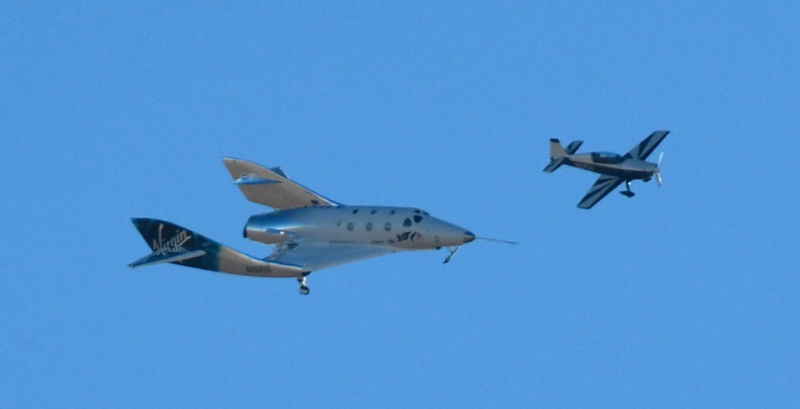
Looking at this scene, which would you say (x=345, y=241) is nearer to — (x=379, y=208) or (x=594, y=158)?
(x=379, y=208)

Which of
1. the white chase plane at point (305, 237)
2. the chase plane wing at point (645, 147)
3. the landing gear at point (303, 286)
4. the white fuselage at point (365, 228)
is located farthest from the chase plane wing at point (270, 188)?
the chase plane wing at point (645, 147)

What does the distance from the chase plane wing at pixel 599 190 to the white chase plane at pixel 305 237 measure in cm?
1506

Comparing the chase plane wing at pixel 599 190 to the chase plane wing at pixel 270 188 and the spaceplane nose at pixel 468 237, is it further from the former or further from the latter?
the chase plane wing at pixel 270 188

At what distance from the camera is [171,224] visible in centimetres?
6203

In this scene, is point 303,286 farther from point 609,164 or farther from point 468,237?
point 609,164

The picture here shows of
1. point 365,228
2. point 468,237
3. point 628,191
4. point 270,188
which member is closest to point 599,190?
point 628,191

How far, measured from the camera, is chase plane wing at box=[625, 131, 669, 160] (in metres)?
78.5

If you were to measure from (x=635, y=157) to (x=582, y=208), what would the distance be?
207 inches

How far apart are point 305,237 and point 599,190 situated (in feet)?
64.4

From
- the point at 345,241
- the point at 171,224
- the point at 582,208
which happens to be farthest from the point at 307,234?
the point at 582,208

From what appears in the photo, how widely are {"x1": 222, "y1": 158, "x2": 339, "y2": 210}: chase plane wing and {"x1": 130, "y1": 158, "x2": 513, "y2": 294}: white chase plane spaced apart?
2.0 inches

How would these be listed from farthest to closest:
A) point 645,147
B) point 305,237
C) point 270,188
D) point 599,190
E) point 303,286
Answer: point 645,147
point 599,190
point 270,188
point 305,237
point 303,286

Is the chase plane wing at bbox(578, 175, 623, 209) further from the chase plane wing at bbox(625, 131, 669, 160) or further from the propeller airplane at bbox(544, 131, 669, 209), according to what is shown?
the chase plane wing at bbox(625, 131, 669, 160)

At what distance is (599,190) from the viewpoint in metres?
76.9
